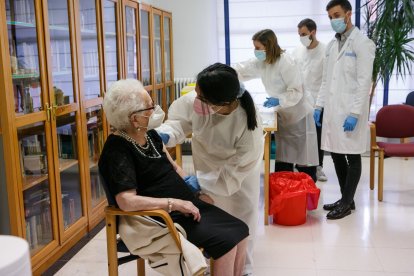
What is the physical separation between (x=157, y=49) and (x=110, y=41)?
4.23 ft

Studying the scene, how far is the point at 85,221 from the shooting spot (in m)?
2.84

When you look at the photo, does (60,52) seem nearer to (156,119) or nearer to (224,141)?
(156,119)

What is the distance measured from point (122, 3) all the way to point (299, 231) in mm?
2210

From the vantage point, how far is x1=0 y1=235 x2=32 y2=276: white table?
670 millimetres

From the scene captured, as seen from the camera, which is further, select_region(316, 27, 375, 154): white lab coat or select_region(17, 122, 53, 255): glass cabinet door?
select_region(316, 27, 375, 154): white lab coat

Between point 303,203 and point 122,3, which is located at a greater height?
point 122,3

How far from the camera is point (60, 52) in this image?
8.57 ft

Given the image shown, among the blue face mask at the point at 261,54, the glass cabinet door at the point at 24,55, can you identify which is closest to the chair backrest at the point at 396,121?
the blue face mask at the point at 261,54

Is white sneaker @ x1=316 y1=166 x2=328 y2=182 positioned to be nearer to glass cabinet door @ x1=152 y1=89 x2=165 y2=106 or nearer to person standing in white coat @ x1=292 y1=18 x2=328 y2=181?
person standing in white coat @ x1=292 y1=18 x2=328 y2=181

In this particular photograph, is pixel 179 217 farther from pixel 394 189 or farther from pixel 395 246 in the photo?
pixel 394 189

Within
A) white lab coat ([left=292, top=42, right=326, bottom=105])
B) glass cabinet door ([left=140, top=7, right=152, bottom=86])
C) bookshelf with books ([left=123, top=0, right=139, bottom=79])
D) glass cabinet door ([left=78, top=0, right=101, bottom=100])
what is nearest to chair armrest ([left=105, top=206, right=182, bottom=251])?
glass cabinet door ([left=78, top=0, right=101, bottom=100])

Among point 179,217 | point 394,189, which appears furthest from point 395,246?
point 179,217

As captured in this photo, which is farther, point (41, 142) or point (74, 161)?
point (74, 161)

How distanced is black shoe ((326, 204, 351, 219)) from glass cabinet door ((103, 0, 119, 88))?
1890 millimetres
